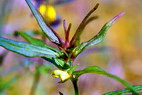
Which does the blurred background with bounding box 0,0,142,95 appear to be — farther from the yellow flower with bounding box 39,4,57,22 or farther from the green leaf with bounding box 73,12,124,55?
the green leaf with bounding box 73,12,124,55

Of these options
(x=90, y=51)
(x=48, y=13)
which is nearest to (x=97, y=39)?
(x=48, y=13)

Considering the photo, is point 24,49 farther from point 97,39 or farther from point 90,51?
point 90,51

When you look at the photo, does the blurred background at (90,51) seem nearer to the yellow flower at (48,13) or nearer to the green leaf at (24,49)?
the yellow flower at (48,13)

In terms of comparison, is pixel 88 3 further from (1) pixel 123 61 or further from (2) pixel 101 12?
(1) pixel 123 61

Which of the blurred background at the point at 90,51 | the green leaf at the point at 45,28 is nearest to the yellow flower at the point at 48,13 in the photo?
the blurred background at the point at 90,51

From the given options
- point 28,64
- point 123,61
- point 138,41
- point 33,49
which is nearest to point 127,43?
point 138,41

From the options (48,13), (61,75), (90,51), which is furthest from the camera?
(90,51)

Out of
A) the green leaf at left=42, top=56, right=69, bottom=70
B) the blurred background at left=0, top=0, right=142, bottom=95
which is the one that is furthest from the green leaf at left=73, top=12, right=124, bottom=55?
the blurred background at left=0, top=0, right=142, bottom=95
